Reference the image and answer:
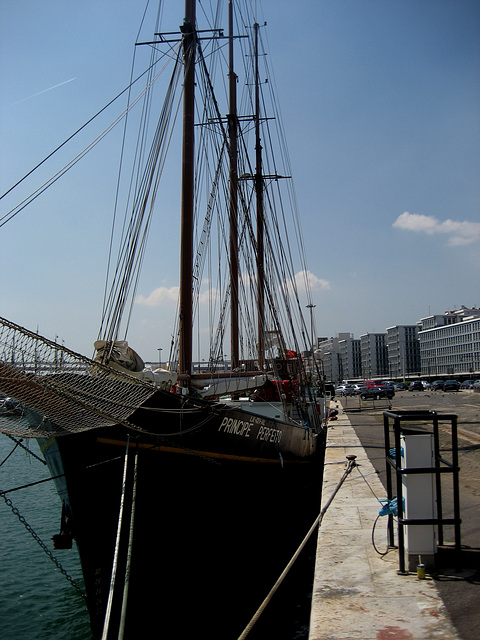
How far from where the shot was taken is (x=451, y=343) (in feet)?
395

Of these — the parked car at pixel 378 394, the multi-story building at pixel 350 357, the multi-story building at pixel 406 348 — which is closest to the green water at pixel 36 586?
the parked car at pixel 378 394

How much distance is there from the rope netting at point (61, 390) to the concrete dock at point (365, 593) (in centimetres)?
279

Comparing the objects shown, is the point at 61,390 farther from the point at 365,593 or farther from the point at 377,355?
the point at 377,355

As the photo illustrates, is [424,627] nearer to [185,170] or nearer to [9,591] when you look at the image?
[9,591]

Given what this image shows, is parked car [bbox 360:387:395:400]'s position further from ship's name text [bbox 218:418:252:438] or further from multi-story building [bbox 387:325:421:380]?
multi-story building [bbox 387:325:421:380]

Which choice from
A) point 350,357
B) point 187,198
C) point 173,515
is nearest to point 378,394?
point 187,198

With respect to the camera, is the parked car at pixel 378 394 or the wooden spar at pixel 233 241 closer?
the wooden spar at pixel 233 241

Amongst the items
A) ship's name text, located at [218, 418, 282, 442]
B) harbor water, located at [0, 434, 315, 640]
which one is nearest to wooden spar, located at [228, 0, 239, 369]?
harbor water, located at [0, 434, 315, 640]

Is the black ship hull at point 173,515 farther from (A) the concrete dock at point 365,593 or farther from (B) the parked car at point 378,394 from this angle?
(B) the parked car at point 378,394

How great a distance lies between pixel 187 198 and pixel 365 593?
341 inches

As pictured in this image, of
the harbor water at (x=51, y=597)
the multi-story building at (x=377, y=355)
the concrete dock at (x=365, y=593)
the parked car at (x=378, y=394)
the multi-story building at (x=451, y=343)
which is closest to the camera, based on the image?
the concrete dock at (x=365, y=593)

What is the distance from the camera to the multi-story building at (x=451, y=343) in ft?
361

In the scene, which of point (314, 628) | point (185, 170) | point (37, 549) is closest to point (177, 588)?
point (314, 628)

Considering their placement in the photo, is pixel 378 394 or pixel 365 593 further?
pixel 378 394
